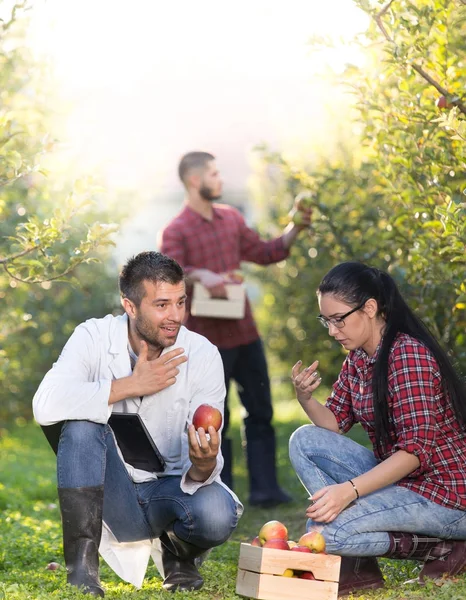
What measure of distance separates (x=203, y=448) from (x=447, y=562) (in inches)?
44.4

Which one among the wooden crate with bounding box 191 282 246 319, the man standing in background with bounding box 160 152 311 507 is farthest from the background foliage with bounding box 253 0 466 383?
the wooden crate with bounding box 191 282 246 319

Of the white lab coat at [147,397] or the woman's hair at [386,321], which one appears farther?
the white lab coat at [147,397]

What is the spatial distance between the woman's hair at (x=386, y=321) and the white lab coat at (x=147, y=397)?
0.61m

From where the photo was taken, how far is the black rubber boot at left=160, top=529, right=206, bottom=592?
3.98 meters

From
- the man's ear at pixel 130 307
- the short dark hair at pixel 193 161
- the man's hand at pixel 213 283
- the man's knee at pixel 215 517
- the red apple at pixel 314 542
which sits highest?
the short dark hair at pixel 193 161

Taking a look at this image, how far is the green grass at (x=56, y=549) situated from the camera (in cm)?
377

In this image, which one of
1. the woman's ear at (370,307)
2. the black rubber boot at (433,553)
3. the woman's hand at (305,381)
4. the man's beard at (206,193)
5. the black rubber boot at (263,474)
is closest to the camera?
the black rubber boot at (433,553)

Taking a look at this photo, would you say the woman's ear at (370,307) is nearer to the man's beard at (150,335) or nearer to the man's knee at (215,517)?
the man's beard at (150,335)

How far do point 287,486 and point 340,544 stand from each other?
3109 millimetres

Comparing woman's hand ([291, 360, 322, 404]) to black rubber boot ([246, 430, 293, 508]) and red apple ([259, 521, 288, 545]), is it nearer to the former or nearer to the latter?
red apple ([259, 521, 288, 545])

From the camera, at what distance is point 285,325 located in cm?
1106

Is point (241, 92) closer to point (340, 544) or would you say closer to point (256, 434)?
point (256, 434)

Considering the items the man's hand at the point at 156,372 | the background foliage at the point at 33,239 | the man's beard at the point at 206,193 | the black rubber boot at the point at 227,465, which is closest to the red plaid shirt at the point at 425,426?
the man's hand at the point at 156,372

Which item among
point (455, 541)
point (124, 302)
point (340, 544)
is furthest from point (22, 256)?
point (455, 541)
